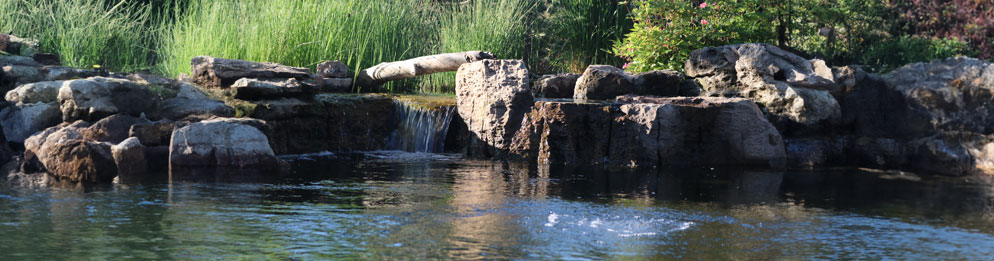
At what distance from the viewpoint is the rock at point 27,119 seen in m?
11.1

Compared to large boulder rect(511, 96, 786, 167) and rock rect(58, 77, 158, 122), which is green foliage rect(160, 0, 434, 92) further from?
large boulder rect(511, 96, 786, 167)

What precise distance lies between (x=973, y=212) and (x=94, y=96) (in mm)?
8982

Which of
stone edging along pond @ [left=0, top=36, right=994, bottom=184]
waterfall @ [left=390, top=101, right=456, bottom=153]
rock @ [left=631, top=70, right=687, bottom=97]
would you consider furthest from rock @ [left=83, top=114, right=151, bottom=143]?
rock @ [left=631, top=70, right=687, bottom=97]

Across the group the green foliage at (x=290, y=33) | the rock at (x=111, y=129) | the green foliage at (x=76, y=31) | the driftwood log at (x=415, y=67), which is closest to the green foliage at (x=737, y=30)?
the driftwood log at (x=415, y=67)

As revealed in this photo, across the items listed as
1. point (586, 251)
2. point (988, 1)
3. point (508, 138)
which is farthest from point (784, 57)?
point (586, 251)

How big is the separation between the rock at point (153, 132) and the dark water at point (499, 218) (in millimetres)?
1371

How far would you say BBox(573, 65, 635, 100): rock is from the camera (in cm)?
1402

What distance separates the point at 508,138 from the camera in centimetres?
1249

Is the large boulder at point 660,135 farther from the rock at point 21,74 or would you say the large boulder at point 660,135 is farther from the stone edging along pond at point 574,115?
the rock at point 21,74

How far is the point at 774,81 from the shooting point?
13109 mm

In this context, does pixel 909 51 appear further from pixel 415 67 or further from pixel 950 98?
pixel 415 67

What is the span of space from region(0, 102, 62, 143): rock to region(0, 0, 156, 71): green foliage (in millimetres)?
4281

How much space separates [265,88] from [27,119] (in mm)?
2722

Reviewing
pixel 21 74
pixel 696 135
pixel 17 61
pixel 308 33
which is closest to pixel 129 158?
pixel 21 74
